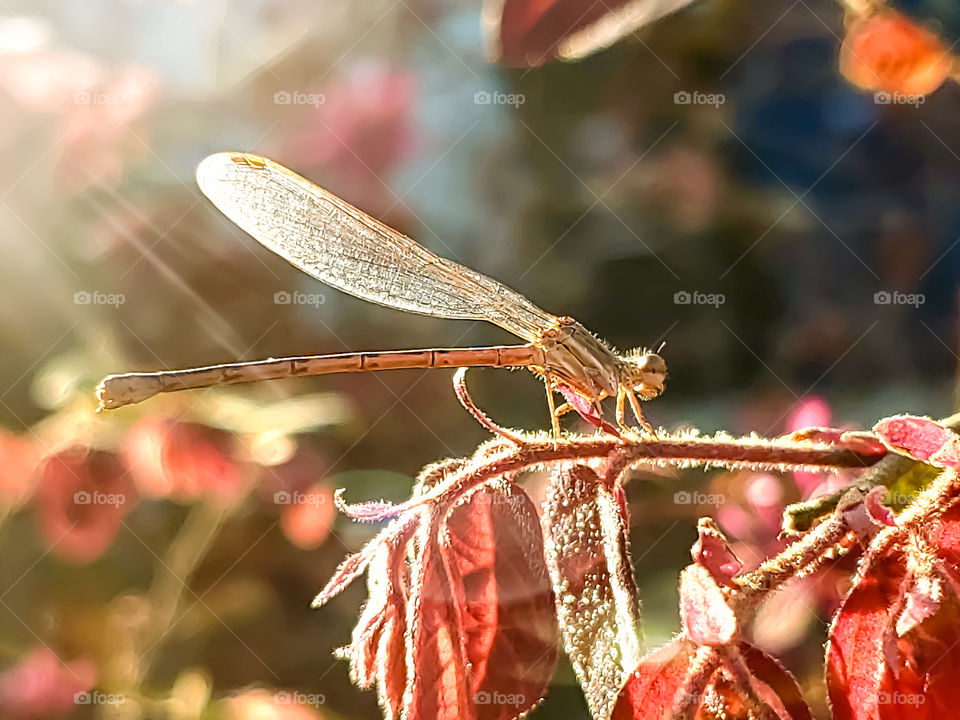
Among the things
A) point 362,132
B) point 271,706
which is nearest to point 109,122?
point 362,132

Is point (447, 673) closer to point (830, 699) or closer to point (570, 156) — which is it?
point (830, 699)

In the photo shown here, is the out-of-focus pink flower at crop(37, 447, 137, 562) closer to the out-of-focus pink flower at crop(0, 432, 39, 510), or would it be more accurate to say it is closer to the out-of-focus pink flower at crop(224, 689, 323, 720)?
the out-of-focus pink flower at crop(0, 432, 39, 510)

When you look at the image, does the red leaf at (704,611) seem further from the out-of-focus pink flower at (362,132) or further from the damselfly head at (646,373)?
the out-of-focus pink flower at (362,132)

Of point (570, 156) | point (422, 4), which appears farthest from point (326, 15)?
point (570, 156)

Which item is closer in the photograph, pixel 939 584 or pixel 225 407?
pixel 939 584

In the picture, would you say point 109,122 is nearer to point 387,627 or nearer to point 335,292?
point 335,292

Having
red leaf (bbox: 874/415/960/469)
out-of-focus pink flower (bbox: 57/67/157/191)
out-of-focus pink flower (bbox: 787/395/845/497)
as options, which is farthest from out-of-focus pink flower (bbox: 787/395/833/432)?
out-of-focus pink flower (bbox: 57/67/157/191)
